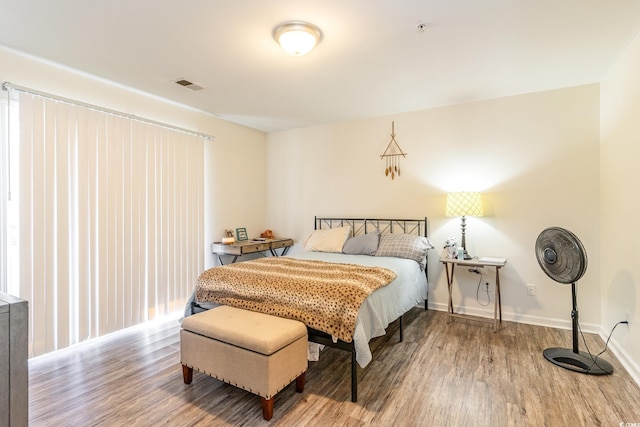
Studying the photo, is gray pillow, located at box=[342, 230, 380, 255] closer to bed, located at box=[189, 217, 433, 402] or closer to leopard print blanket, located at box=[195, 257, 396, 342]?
bed, located at box=[189, 217, 433, 402]

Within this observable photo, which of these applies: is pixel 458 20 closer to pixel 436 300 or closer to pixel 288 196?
pixel 436 300

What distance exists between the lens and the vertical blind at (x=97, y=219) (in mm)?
2648

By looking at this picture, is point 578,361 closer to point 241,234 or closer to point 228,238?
point 228,238

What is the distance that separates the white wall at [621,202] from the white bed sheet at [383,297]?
1.62m

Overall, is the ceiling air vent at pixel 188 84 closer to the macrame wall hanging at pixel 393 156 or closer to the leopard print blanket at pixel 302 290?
the leopard print blanket at pixel 302 290

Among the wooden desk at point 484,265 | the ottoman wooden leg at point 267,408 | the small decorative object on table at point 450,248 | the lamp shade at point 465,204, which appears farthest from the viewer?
the small decorative object on table at point 450,248

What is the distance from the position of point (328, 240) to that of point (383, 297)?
5.66 ft

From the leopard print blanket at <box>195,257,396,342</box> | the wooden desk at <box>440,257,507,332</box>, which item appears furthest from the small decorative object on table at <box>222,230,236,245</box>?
the wooden desk at <box>440,257,507,332</box>

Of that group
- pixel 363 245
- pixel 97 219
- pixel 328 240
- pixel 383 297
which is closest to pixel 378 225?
pixel 363 245

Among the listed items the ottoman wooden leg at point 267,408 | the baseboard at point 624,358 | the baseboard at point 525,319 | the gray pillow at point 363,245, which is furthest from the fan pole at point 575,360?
the ottoman wooden leg at point 267,408

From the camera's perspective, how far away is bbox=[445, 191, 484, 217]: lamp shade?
3490mm

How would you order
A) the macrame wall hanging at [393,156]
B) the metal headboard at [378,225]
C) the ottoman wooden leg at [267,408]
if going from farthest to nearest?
the macrame wall hanging at [393,156], the metal headboard at [378,225], the ottoman wooden leg at [267,408]

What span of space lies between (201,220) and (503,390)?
357cm

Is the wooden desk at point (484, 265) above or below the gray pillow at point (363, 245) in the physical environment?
below
